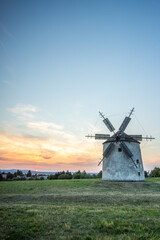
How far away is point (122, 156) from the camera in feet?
94.0

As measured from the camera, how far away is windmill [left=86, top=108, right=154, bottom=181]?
2811 centimetres

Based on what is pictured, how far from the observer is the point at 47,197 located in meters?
14.1

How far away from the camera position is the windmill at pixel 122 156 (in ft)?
92.2

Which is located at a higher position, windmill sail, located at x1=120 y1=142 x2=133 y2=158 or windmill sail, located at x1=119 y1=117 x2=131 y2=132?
windmill sail, located at x1=119 y1=117 x2=131 y2=132

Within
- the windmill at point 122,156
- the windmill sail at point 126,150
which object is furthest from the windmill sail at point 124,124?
the windmill sail at point 126,150

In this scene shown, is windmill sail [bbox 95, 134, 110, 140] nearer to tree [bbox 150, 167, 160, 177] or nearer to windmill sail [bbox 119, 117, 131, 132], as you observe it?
windmill sail [bbox 119, 117, 131, 132]

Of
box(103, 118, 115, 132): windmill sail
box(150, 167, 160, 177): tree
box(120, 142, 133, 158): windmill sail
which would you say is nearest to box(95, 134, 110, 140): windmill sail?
box(103, 118, 115, 132): windmill sail

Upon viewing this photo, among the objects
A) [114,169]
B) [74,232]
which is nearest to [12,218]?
[74,232]

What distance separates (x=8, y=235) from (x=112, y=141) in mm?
25263

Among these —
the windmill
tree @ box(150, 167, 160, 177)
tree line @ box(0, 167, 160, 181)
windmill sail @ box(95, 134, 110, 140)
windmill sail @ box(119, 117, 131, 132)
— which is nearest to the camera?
the windmill

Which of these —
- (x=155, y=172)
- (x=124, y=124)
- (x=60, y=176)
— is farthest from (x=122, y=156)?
(x=155, y=172)

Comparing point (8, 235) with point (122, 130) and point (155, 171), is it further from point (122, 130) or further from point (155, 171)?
point (155, 171)

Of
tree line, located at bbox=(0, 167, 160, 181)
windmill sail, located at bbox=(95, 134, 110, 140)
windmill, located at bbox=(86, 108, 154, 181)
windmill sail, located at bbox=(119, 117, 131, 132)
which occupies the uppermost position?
windmill sail, located at bbox=(119, 117, 131, 132)

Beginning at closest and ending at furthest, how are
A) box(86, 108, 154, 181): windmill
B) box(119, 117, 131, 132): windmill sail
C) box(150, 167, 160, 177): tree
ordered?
1. box(86, 108, 154, 181): windmill
2. box(119, 117, 131, 132): windmill sail
3. box(150, 167, 160, 177): tree
